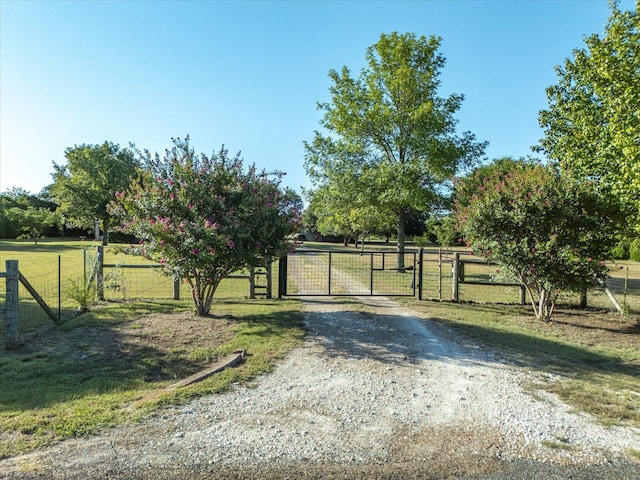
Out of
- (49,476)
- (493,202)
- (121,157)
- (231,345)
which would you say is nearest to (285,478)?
(49,476)

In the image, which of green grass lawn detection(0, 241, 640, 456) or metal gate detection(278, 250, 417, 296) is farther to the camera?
metal gate detection(278, 250, 417, 296)

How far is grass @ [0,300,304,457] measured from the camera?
13.0ft

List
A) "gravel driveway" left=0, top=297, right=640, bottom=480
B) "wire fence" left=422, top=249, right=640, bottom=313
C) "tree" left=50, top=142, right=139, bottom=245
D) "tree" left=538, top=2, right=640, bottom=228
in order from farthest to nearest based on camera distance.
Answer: "tree" left=50, top=142, right=139, bottom=245, "wire fence" left=422, top=249, right=640, bottom=313, "tree" left=538, top=2, right=640, bottom=228, "gravel driveway" left=0, top=297, right=640, bottom=480

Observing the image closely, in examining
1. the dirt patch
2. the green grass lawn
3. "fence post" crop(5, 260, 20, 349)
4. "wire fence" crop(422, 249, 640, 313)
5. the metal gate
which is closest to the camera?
the green grass lawn

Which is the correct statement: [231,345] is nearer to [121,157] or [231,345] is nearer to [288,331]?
[288,331]

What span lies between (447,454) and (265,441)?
1.56 meters

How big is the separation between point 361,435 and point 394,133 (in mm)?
17620

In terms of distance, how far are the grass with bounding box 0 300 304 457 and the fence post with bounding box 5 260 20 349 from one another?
0.20 metres

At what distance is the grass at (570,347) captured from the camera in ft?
15.9

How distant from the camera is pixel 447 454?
11.7 feet

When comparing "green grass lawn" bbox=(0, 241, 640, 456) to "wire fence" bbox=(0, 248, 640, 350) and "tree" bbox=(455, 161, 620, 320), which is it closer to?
"wire fence" bbox=(0, 248, 640, 350)

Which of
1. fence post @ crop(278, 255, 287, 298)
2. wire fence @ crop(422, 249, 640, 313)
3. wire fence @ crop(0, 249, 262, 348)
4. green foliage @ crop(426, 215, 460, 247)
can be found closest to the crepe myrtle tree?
wire fence @ crop(0, 249, 262, 348)

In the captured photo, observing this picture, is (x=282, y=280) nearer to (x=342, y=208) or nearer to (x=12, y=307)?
(x=12, y=307)

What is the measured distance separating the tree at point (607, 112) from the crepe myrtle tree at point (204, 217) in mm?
6943
